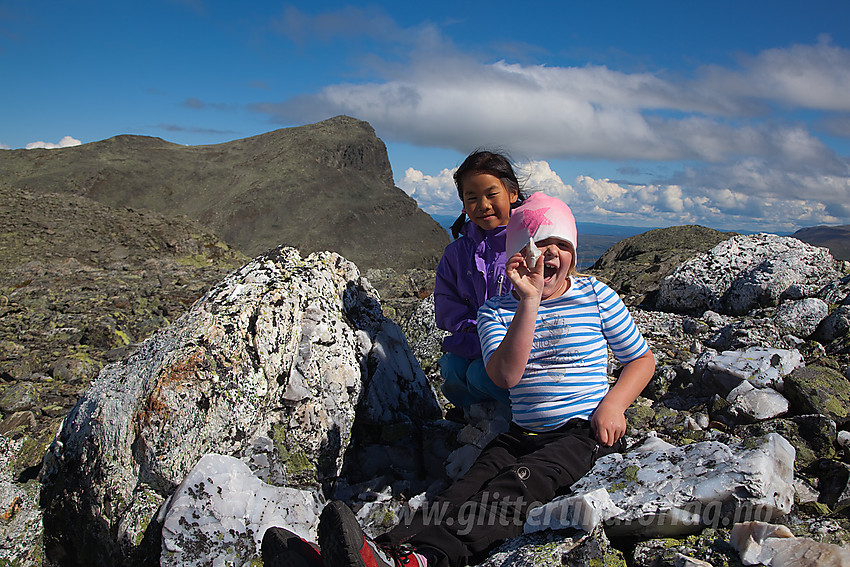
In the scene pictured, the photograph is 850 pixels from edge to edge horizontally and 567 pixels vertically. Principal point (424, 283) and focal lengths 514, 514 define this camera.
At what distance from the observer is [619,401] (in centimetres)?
353

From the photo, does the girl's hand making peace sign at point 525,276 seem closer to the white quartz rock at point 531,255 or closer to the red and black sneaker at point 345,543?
→ the white quartz rock at point 531,255

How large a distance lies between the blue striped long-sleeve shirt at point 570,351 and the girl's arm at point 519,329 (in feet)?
0.84

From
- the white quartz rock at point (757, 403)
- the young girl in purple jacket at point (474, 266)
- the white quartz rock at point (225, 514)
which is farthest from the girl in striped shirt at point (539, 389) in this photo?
the white quartz rock at point (757, 403)

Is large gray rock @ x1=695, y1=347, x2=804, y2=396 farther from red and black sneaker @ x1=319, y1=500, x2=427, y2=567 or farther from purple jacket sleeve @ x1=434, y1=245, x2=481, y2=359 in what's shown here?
red and black sneaker @ x1=319, y1=500, x2=427, y2=567

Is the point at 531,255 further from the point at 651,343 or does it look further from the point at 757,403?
the point at 651,343

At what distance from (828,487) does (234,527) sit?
373 cm

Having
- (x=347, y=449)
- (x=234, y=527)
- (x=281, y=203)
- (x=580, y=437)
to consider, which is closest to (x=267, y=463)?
(x=234, y=527)

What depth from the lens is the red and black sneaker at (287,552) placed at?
8.54 ft

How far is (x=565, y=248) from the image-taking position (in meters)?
3.69

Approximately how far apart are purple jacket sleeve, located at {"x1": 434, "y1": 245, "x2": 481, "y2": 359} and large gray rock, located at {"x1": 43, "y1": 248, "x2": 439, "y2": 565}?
82 cm

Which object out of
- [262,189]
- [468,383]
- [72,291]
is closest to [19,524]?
[468,383]

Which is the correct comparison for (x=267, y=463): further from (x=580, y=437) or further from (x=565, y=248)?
(x=565, y=248)

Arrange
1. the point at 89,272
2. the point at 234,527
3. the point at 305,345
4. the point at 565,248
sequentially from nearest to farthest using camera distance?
the point at 234,527 < the point at 565,248 < the point at 305,345 < the point at 89,272

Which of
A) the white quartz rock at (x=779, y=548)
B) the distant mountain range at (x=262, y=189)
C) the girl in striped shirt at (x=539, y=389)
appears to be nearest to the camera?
the white quartz rock at (x=779, y=548)
